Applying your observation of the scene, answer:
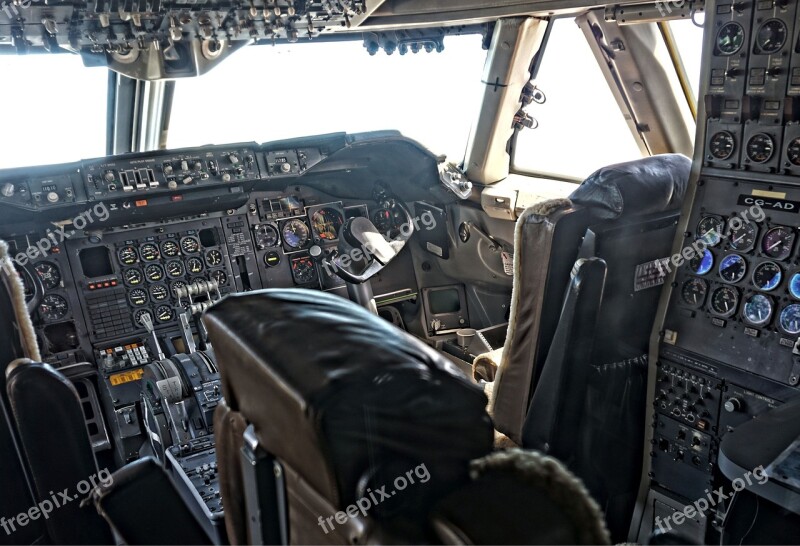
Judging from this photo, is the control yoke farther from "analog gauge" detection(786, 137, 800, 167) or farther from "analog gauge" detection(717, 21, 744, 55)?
"analog gauge" detection(786, 137, 800, 167)

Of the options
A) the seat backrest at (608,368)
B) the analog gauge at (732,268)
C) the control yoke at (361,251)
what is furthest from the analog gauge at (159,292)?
the analog gauge at (732,268)

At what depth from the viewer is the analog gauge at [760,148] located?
250 centimetres

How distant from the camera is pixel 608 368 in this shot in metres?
2.51

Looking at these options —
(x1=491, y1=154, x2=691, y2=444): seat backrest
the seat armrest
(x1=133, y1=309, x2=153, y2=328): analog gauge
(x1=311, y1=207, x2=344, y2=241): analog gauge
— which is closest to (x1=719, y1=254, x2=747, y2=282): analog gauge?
(x1=491, y1=154, x2=691, y2=444): seat backrest

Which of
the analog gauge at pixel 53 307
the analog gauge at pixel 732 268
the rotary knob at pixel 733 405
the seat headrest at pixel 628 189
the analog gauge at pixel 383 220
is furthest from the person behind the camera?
the analog gauge at pixel 383 220

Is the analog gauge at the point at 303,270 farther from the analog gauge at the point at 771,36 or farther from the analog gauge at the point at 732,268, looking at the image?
the analog gauge at the point at 771,36

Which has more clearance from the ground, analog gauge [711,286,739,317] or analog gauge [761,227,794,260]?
analog gauge [761,227,794,260]

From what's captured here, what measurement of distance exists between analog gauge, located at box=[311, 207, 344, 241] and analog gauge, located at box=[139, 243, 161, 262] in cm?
104

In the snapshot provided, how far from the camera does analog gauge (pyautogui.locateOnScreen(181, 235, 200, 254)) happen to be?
4.50 m

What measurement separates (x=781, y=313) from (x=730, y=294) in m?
0.21

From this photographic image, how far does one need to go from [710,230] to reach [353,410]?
2.31 metres

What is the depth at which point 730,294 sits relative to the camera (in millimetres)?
2621

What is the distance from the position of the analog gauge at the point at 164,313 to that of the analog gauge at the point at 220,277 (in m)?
0.33

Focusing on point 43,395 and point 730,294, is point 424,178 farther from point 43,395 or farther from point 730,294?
point 43,395
